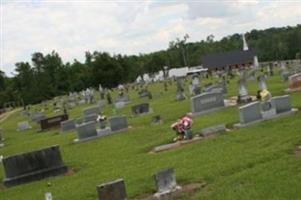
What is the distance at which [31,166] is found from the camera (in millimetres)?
15148

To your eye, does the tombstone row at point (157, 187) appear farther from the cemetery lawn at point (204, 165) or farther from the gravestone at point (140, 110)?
the gravestone at point (140, 110)

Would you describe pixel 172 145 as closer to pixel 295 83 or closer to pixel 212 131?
pixel 212 131

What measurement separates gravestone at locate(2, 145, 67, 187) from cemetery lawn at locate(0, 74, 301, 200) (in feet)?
1.29

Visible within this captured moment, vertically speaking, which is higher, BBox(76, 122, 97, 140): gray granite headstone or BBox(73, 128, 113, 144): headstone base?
BBox(76, 122, 97, 140): gray granite headstone

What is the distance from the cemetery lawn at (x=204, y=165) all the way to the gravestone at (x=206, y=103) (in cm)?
310

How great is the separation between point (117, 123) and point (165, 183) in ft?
43.3

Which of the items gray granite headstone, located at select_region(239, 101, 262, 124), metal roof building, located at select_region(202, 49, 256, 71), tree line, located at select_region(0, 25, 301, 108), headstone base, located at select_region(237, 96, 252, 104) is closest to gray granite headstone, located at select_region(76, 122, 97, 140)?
headstone base, located at select_region(237, 96, 252, 104)

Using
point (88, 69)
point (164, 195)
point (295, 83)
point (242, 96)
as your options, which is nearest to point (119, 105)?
point (295, 83)

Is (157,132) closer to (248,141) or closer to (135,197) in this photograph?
(248,141)

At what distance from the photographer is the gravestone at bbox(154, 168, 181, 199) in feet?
33.0

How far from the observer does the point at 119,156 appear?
53.0 feet

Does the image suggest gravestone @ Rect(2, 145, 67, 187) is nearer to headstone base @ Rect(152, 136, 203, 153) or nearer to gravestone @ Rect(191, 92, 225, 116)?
headstone base @ Rect(152, 136, 203, 153)

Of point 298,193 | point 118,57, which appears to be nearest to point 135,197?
point 298,193

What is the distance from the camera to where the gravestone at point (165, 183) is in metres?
10.0
